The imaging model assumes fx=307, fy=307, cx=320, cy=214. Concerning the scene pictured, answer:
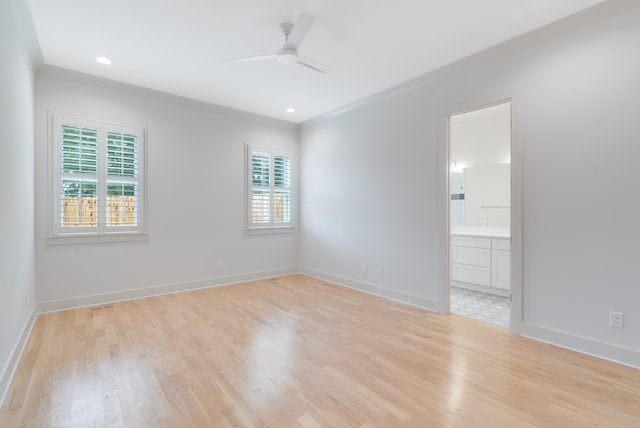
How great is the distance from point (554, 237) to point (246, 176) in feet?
13.5

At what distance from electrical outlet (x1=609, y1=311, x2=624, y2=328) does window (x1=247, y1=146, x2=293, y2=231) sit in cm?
433

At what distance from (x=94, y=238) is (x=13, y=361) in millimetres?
1804

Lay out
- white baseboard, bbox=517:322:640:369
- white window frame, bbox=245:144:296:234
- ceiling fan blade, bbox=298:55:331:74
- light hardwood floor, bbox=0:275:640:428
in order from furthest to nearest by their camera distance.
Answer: white window frame, bbox=245:144:296:234 < ceiling fan blade, bbox=298:55:331:74 < white baseboard, bbox=517:322:640:369 < light hardwood floor, bbox=0:275:640:428

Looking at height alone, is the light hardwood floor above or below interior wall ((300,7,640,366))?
below

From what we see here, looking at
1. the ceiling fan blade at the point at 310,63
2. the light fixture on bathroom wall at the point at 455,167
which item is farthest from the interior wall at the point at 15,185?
the light fixture on bathroom wall at the point at 455,167

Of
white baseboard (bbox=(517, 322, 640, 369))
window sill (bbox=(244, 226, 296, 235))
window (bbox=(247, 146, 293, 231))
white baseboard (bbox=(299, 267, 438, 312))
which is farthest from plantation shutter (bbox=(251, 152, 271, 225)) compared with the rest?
white baseboard (bbox=(517, 322, 640, 369))

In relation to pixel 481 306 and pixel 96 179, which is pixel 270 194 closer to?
pixel 96 179

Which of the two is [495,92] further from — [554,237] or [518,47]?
[554,237]

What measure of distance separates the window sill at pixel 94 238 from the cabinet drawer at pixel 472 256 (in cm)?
451

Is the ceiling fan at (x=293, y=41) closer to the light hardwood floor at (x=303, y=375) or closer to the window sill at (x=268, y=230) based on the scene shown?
the light hardwood floor at (x=303, y=375)

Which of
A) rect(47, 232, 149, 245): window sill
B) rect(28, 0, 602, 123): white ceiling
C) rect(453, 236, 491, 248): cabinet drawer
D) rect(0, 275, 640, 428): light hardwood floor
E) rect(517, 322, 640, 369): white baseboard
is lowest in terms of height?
rect(0, 275, 640, 428): light hardwood floor

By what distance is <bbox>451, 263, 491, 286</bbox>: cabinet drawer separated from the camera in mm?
4379

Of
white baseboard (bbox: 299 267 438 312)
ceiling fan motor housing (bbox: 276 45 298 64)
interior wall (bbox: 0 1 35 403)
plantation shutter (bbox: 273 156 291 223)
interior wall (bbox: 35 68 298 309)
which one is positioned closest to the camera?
interior wall (bbox: 0 1 35 403)

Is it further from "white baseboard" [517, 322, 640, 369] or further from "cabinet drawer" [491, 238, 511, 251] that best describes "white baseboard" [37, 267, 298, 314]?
"white baseboard" [517, 322, 640, 369]
